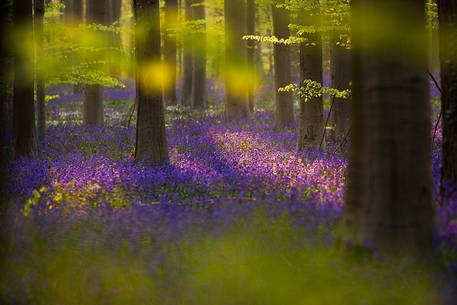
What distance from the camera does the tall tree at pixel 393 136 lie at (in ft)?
17.0

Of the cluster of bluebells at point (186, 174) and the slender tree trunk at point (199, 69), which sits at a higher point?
the slender tree trunk at point (199, 69)

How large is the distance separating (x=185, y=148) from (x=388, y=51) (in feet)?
31.9

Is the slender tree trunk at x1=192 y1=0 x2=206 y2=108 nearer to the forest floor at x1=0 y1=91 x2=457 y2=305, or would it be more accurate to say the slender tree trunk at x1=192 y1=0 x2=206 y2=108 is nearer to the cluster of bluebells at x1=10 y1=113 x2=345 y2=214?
the cluster of bluebells at x1=10 y1=113 x2=345 y2=214

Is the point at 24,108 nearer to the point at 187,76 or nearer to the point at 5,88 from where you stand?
the point at 5,88

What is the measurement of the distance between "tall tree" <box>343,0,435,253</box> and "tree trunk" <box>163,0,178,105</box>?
65.5ft

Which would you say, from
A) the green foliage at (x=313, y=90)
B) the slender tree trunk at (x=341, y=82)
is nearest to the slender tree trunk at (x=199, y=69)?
the slender tree trunk at (x=341, y=82)

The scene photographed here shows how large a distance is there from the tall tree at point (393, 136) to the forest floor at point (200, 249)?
1.00 ft

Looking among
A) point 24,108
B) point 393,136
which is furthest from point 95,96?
point 393,136

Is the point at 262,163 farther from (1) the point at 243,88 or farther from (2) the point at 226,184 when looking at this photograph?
(1) the point at 243,88

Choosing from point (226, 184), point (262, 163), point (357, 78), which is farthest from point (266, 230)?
point (262, 163)

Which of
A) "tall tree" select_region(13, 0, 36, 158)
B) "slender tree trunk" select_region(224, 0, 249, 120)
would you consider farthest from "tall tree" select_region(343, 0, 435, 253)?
"slender tree trunk" select_region(224, 0, 249, 120)

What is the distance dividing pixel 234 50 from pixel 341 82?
8772 millimetres

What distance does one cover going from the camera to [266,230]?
592 centimetres

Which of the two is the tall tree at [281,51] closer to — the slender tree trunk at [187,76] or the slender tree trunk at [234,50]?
the slender tree trunk at [234,50]
